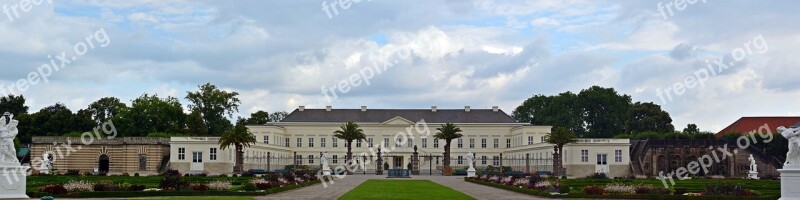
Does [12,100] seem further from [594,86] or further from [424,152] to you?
[594,86]

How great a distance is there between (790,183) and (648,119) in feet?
295

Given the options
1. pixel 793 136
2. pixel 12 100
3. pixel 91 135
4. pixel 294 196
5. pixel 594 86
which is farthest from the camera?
pixel 594 86

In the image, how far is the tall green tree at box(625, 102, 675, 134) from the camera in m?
115

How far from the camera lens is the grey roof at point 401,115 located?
359ft

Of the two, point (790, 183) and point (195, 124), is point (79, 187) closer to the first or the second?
point (790, 183)

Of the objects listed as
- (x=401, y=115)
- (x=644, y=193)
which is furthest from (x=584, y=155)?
(x=644, y=193)

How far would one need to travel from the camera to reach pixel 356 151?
10725cm

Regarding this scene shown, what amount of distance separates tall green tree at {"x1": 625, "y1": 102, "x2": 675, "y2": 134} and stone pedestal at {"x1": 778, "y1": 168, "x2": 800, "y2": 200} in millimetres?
89540

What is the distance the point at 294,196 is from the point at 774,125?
7368cm

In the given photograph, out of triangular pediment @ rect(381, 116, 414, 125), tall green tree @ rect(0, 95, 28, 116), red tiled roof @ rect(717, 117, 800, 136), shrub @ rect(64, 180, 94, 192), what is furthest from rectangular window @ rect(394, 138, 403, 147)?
shrub @ rect(64, 180, 94, 192)

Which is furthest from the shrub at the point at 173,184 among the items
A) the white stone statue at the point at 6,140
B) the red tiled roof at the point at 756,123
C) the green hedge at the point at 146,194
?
the red tiled roof at the point at 756,123

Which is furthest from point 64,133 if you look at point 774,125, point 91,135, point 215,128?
point 774,125

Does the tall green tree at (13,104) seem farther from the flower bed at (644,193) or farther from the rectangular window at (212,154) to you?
the flower bed at (644,193)

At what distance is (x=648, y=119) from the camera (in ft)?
377
